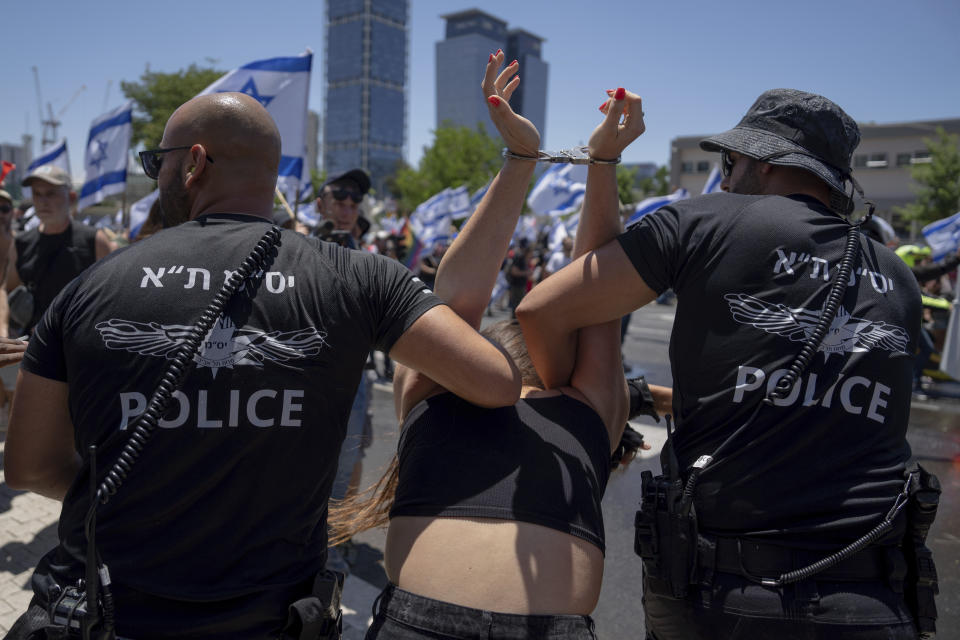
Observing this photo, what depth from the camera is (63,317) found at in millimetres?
1658

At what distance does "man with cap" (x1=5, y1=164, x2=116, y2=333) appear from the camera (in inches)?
204

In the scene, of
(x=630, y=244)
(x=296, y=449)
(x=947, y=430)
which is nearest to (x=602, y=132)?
(x=630, y=244)

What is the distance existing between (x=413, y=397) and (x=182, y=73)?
40.2 m

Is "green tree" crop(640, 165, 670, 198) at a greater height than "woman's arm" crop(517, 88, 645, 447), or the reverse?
"green tree" crop(640, 165, 670, 198)

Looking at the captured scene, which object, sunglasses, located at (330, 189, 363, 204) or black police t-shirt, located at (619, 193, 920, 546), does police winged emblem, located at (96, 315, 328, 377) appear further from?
sunglasses, located at (330, 189, 363, 204)

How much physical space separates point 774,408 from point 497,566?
0.81 metres

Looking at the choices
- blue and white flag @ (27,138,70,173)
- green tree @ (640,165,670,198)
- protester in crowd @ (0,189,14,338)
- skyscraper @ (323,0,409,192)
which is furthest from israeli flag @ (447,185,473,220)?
skyscraper @ (323,0,409,192)

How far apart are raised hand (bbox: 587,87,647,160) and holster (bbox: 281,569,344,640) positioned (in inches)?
56.3

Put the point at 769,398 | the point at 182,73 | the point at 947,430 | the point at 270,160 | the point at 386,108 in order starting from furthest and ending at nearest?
the point at 386,108 → the point at 182,73 → the point at 947,430 → the point at 270,160 → the point at 769,398

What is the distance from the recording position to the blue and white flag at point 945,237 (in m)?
9.55

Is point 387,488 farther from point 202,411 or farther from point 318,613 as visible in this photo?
point 202,411

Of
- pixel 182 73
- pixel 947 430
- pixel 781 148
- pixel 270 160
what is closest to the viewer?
pixel 270 160

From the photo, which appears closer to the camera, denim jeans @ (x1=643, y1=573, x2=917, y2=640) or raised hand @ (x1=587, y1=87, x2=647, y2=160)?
denim jeans @ (x1=643, y1=573, x2=917, y2=640)

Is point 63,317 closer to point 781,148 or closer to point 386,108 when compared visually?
point 781,148
